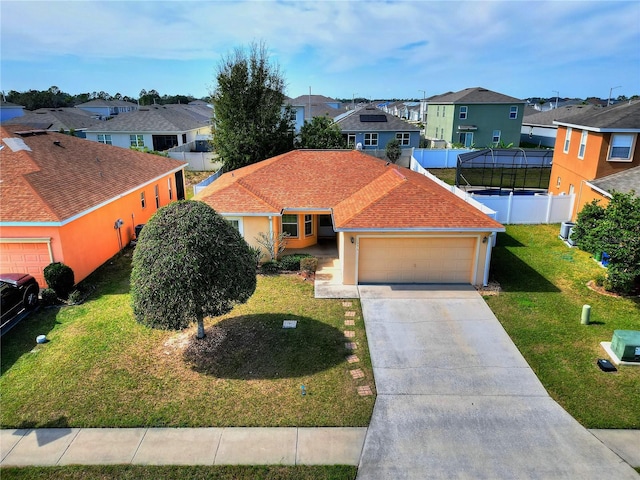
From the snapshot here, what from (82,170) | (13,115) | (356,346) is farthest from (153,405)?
(13,115)

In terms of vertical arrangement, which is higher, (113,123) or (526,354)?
(113,123)

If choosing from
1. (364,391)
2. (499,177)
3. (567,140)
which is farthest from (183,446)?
(499,177)

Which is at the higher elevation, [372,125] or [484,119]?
[484,119]

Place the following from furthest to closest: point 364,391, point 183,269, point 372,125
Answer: point 372,125 → point 364,391 → point 183,269

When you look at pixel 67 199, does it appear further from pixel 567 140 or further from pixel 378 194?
pixel 567 140

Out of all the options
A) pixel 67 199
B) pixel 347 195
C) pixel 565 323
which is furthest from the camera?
pixel 347 195

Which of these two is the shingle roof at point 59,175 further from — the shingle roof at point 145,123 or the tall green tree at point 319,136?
the shingle roof at point 145,123

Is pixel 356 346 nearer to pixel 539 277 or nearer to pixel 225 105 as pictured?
pixel 539 277
